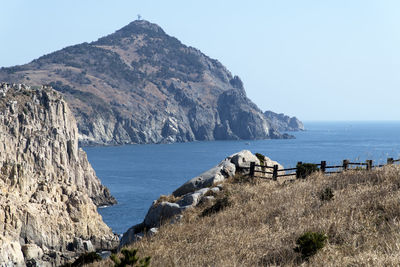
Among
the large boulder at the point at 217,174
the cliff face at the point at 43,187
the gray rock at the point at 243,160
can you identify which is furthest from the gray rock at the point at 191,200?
the cliff face at the point at 43,187

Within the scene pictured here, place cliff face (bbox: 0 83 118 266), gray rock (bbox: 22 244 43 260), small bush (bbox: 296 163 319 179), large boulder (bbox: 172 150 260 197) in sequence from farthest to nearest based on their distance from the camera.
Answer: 1. cliff face (bbox: 0 83 118 266)
2. gray rock (bbox: 22 244 43 260)
3. large boulder (bbox: 172 150 260 197)
4. small bush (bbox: 296 163 319 179)

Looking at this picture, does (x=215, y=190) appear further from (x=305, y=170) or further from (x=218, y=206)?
(x=305, y=170)

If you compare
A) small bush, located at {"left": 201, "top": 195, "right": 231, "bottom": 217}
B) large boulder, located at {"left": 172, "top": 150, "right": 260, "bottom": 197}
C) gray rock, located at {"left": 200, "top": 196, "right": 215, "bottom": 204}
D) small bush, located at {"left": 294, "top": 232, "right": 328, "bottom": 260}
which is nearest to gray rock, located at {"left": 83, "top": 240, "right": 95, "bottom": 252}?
large boulder, located at {"left": 172, "top": 150, "right": 260, "bottom": 197}

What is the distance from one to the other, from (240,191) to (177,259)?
9.60m

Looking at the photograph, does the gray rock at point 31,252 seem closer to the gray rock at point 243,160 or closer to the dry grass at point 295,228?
the gray rock at point 243,160

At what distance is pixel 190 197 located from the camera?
73.4ft

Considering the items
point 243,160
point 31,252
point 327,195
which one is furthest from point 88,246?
point 327,195

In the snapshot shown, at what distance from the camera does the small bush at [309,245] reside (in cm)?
1058

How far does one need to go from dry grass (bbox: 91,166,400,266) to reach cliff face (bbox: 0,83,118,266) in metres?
39.9

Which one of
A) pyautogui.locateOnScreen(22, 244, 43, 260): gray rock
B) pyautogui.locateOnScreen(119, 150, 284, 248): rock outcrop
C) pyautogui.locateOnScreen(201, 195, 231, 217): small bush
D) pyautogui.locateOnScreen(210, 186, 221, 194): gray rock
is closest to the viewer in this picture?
pyautogui.locateOnScreen(201, 195, 231, 217): small bush

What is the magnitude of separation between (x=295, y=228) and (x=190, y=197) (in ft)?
32.7

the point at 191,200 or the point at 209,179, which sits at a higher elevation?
the point at 209,179

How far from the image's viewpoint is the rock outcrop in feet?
70.7

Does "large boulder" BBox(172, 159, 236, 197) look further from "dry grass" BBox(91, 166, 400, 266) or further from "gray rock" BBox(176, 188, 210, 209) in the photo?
"dry grass" BBox(91, 166, 400, 266)
